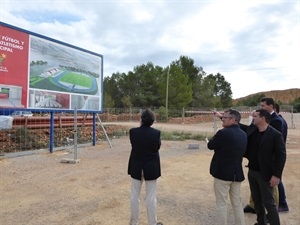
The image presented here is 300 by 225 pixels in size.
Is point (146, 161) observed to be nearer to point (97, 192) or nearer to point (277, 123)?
point (277, 123)

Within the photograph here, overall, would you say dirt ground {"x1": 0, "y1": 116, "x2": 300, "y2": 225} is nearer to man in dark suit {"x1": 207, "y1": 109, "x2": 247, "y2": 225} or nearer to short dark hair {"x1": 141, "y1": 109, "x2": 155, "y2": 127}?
man in dark suit {"x1": 207, "y1": 109, "x2": 247, "y2": 225}

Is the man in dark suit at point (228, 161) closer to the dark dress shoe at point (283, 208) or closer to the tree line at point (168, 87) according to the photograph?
the dark dress shoe at point (283, 208)

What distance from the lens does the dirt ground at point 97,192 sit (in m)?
4.52

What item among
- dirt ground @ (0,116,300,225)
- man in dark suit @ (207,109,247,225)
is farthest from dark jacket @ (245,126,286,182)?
dirt ground @ (0,116,300,225)

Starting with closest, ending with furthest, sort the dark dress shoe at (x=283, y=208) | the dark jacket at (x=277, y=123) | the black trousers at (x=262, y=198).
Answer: the black trousers at (x=262, y=198) → the dark jacket at (x=277, y=123) → the dark dress shoe at (x=283, y=208)

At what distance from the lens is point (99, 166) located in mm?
8414

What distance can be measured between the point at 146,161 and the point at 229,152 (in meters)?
1.08

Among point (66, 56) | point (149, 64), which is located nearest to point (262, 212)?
point (66, 56)

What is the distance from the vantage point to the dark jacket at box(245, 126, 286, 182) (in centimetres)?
378

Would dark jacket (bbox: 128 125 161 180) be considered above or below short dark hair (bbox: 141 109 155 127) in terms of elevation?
below

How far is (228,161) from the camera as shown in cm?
377

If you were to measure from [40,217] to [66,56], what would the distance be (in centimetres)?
784

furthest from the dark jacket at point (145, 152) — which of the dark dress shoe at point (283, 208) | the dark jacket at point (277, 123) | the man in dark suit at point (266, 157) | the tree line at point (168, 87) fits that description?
the tree line at point (168, 87)

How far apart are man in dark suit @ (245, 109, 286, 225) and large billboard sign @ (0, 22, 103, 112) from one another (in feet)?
22.4
